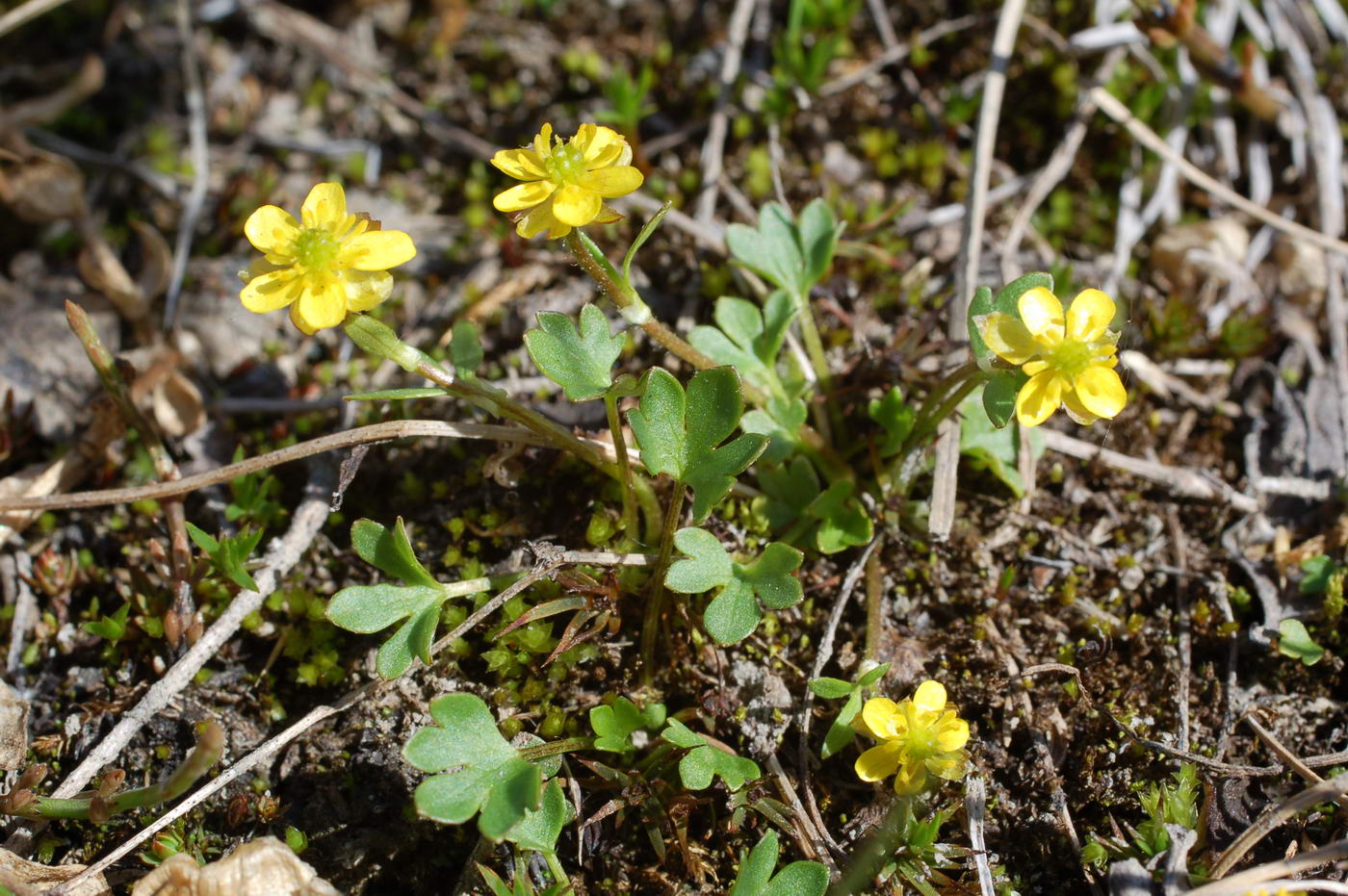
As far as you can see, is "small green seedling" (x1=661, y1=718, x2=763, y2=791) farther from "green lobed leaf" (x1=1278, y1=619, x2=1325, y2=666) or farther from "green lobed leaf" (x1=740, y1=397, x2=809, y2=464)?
"green lobed leaf" (x1=1278, y1=619, x2=1325, y2=666)

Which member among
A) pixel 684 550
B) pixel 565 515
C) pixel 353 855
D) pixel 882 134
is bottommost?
pixel 353 855

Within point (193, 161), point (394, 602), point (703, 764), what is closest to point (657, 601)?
point (703, 764)

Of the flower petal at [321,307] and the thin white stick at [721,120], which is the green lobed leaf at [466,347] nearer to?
the flower petal at [321,307]

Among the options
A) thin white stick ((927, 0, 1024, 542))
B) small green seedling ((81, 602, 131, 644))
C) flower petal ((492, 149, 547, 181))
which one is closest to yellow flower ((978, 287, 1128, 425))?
thin white stick ((927, 0, 1024, 542))

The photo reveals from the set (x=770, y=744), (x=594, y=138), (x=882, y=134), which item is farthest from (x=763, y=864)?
(x=882, y=134)

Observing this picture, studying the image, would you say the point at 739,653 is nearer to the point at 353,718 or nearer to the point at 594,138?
the point at 353,718

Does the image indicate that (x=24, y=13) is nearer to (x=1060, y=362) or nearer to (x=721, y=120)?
(x=721, y=120)

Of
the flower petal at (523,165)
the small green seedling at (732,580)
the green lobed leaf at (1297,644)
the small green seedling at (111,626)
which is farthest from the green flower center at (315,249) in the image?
the green lobed leaf at (1297,644)
